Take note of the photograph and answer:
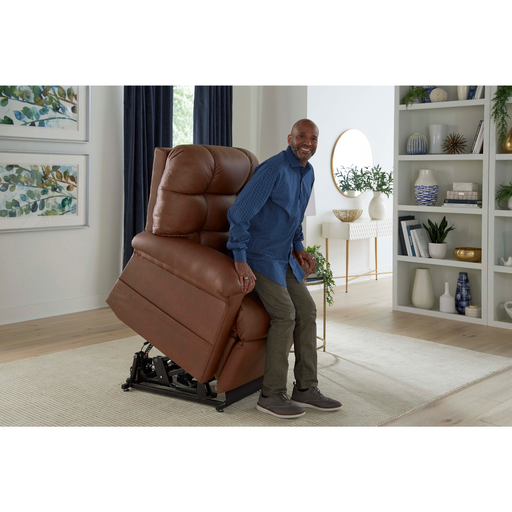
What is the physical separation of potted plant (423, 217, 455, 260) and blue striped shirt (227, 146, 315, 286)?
2.16 m

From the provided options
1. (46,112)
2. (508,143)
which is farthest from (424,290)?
(46,112)

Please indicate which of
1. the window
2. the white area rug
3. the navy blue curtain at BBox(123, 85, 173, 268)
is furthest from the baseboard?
the window

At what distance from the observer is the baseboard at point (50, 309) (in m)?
4.15

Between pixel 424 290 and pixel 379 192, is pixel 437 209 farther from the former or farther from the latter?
pixel 379 192

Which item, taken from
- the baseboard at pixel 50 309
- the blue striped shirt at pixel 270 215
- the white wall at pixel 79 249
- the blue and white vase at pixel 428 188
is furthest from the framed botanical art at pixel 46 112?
the blue and white vase at pixel 428 188

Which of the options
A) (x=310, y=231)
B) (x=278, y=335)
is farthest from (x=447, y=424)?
(x=310, y=231)

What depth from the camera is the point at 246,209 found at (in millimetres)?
2396

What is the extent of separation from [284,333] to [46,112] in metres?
2.74

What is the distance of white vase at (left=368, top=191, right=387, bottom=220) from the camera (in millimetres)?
5984

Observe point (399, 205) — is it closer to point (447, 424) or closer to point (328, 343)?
point (328, 343)

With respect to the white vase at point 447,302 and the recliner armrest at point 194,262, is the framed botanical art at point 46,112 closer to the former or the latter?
the recliner armrest at point 194,262

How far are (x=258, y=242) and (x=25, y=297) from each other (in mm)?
2445

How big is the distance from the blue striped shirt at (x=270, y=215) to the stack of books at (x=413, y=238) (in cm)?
218

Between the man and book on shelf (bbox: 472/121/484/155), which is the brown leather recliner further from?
book on shelf (bbox: 472/121/484/155)
